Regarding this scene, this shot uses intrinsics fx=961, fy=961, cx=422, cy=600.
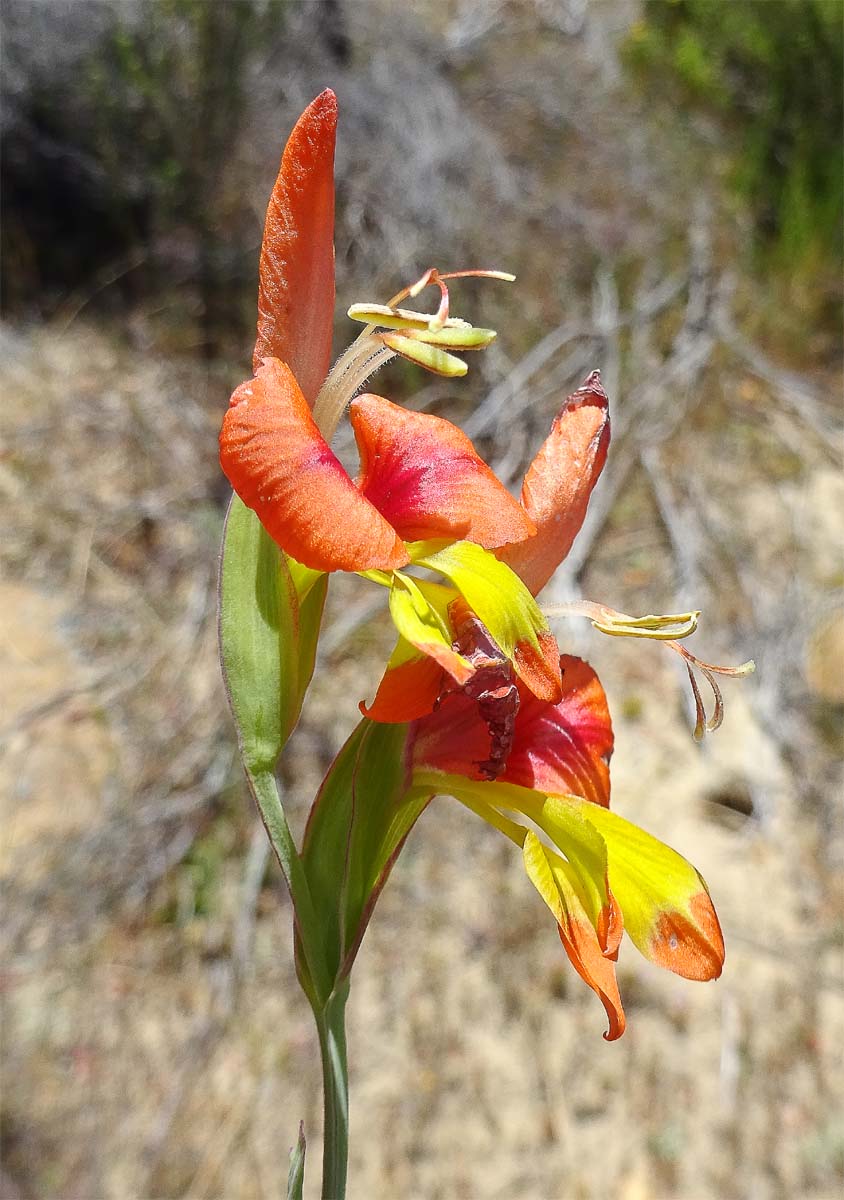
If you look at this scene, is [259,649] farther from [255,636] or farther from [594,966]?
[594,966]

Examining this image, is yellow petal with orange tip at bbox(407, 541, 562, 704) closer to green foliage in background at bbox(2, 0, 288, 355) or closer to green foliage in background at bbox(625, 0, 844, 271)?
green foliage in background at bbox(2, 0, 288, 355)

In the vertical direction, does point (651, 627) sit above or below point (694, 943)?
above

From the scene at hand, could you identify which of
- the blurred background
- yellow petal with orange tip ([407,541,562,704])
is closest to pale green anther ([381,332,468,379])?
yellow petal with orange tip ([407,541,562,704])

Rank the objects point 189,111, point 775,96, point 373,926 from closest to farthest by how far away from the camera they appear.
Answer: point 373,926, point 189,111, point 775,96

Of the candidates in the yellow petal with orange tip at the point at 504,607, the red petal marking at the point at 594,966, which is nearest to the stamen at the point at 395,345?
the yellow petal with orange tip at the point at 504,607

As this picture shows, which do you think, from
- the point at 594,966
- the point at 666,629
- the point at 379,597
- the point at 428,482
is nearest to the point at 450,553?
the point at 428,482

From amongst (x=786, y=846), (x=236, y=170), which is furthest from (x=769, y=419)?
(x=236, y=170)

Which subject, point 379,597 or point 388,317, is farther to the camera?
point 379,597
